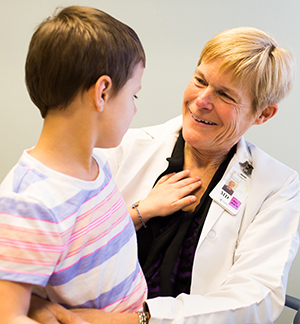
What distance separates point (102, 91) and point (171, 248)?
2.56 feet

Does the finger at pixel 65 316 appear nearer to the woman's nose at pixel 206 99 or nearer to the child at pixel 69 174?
the child at pixel 69 174

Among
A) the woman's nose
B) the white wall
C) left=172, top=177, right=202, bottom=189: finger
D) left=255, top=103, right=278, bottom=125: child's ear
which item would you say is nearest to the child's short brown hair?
the woman's nose

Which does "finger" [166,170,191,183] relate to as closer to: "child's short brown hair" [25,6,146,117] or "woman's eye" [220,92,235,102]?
"woman's eye" [220,92,235,102]

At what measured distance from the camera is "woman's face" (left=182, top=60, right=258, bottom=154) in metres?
1.35

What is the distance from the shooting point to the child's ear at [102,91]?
748 mm

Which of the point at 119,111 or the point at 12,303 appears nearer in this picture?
the point at 12,303

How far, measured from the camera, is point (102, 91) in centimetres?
77

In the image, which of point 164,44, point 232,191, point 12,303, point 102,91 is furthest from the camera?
point 164,44

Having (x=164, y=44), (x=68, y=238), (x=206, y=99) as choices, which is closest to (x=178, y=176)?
(x=206, y=99)

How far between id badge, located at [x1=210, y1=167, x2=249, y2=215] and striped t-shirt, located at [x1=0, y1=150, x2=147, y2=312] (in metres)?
0.54

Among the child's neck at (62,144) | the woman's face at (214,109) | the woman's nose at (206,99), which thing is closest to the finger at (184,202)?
the woman's face at (214,109)

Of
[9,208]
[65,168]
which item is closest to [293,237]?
[65,168]

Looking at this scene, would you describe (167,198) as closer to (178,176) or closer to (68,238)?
(178,176)

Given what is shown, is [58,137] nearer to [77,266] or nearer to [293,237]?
[77,266]
